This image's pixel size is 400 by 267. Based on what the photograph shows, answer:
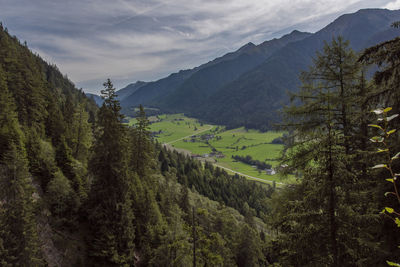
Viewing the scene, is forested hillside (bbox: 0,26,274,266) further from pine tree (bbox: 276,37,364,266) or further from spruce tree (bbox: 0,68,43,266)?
pine tree (bbox: 276,37,364,266)

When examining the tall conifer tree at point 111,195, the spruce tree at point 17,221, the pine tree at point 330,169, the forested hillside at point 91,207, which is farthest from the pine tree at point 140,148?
the pine tree at point 330,169

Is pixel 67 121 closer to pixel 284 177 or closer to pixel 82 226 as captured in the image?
pixel 82 226

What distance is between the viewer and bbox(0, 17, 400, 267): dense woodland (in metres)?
8.94

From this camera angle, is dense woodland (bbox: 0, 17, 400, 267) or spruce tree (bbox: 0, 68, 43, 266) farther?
spruce tree (bbox: 0, 68, 43, 266)

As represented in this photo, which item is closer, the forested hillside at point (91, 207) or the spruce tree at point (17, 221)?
the spruce tree at point (17, 221)

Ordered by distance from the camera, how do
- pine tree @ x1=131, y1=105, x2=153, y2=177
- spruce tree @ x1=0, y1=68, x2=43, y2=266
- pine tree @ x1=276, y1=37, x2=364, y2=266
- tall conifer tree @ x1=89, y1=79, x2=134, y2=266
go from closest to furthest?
pine tree @ x1=276, y1=37, x2=364, y2=266
spruce tree @ x1=0, y1=68, x2=43, y2=266
tall conifer tree @ x1=89, y1=79, x2=134, y2=266
pine tree @ x1=131, y1=105, x2=153, y2=177

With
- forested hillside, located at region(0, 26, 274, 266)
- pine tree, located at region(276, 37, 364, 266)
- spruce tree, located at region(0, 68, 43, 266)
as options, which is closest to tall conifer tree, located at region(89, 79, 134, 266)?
forested hillside, located at region(0, 26, 274, 266)

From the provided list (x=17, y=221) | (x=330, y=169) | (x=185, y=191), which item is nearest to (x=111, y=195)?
(x=17, y=221)

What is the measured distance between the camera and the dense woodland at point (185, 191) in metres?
8.94

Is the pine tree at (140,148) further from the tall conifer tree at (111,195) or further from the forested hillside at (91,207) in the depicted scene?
the tall conifer tree at (111,195)

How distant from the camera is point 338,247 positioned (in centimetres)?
891

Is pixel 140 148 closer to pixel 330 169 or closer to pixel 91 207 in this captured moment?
pixel 91 207

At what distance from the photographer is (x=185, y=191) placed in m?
42.2

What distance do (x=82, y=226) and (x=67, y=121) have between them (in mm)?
25518
